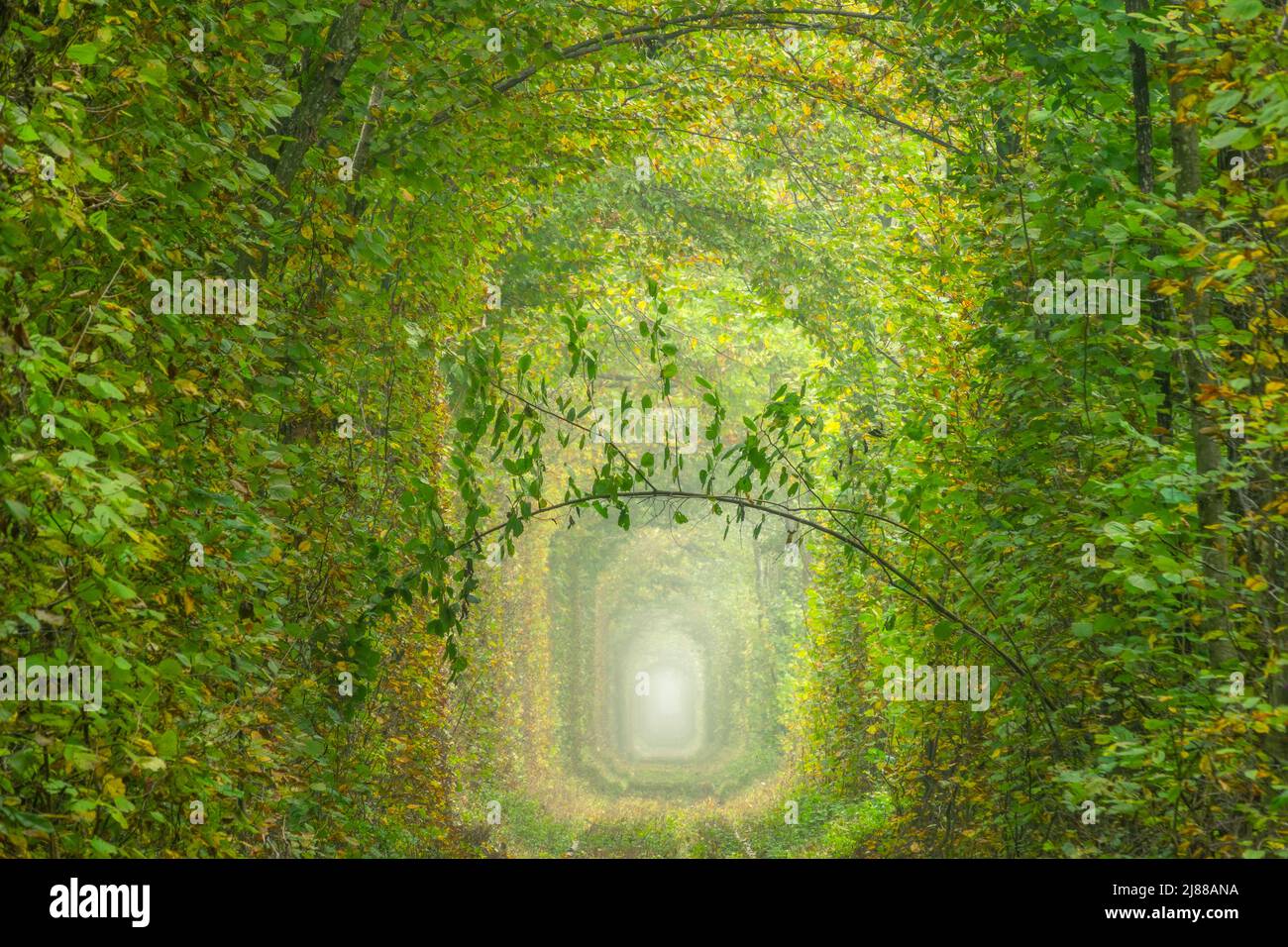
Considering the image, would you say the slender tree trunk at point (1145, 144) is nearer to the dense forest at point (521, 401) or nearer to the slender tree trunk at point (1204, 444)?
the dense forest at point (521, 401)

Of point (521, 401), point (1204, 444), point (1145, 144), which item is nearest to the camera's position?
point (1204, 444)

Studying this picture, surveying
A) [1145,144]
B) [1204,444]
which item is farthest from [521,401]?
[1204,444]

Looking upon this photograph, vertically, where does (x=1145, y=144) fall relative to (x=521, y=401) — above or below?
above

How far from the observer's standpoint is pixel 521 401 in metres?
8.33

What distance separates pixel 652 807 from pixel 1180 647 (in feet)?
76.0

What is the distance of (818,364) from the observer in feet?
50.6

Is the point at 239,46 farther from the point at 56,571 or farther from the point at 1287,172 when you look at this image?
the point at 1287,172

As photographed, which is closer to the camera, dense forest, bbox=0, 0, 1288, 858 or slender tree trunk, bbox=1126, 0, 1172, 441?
dense forest, bbox=0, 0, 1288, 858

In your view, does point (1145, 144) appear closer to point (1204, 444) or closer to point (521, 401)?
point (1204, 444)

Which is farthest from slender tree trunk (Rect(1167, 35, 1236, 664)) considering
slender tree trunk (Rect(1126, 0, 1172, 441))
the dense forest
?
slender tree trunk (Rect(1126, 0, 1172, 441))

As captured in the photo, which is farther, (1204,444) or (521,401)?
(521,401)

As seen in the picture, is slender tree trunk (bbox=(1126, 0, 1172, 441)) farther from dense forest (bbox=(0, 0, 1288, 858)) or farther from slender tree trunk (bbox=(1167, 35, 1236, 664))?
slender tree trunk (bbox=(1167, 35, 1236, 664))

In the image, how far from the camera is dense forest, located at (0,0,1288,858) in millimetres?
4164

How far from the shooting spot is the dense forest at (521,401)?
4164 millimetres
